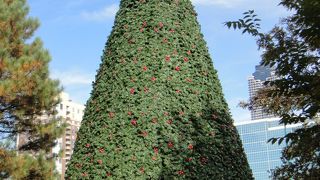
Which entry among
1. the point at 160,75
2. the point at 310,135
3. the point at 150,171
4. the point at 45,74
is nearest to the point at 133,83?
the point at 160,75

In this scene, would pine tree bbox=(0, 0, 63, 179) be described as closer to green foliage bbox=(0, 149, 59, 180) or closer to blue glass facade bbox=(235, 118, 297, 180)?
green foliage bbox=(0, 149, 59, 180)

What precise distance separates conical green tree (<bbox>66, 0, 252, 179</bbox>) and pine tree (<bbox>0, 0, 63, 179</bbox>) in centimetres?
893

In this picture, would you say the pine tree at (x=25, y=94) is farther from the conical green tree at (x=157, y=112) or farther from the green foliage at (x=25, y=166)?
the conical green tree at (x=157, y=112)

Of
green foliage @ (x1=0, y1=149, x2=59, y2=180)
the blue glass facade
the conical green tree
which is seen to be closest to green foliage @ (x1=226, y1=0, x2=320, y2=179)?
the conical green tree

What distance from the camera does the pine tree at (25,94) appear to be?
46.3ft

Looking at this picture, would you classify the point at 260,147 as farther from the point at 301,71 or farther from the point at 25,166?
the point at 301,71

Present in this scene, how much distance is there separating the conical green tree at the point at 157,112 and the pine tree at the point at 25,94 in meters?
8.93

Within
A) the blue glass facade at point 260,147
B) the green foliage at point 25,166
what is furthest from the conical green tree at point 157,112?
the blue glass facade at point 260,147

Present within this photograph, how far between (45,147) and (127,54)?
35.7 ft

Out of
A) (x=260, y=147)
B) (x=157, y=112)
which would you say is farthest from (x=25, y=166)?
(x=260, y=147)

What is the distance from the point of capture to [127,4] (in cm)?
656

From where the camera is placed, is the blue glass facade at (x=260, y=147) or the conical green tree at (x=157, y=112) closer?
the conical green tree at (x=157, y=112)

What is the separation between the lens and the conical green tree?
520 centimetres

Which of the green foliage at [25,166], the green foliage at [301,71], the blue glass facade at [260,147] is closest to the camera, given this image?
the green foliage at [301,71]
